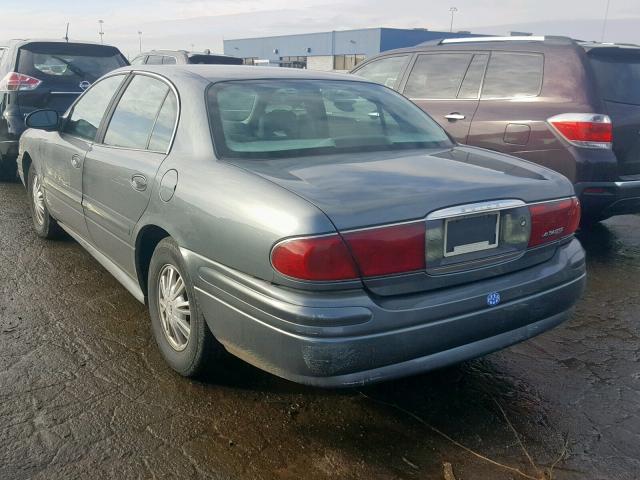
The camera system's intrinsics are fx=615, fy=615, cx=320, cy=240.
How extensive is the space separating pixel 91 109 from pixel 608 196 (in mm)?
3947

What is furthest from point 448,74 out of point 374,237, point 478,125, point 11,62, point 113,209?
point 11,62

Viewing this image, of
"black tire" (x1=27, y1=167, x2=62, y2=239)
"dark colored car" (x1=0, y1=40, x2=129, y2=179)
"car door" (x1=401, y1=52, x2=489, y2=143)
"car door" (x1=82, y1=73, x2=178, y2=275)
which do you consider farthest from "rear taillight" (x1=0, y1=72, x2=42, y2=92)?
"car door" (x1=401, y1=52, x2=489, y2=143)

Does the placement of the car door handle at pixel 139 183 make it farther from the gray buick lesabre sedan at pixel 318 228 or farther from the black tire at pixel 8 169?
the black tire at pixel 8 169

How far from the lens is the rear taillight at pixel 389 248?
7.55ft

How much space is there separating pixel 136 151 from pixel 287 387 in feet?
5.04

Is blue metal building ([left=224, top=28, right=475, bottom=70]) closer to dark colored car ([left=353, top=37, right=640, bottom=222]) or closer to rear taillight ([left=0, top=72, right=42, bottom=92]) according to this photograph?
rear taillight ([left=0, top=72, right=42, bottom=92])

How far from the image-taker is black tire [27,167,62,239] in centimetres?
517

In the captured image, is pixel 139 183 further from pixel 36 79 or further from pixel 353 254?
pixel 36 79

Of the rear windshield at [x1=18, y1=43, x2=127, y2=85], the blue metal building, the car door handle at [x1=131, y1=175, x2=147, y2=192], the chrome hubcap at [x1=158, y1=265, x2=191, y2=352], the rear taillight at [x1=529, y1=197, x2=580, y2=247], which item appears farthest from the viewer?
the blue metal building

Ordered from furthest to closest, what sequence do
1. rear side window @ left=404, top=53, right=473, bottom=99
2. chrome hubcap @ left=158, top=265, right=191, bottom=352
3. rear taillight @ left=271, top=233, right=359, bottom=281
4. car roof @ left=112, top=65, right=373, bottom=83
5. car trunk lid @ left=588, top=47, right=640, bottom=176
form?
rear side window @ left=404, top=53, right=473, bottom=99 → car trunk lid @ left=588, top=47, right=640, bottom=176 → car roof @ left=112, top=65, right=373, bottom=83 → chrome hubcap @ left=158, top=265, right=191, bottom=352 → rear taillight @ left=271, top=233, right=359, bottom=281

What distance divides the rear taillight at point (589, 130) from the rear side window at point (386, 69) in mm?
2209

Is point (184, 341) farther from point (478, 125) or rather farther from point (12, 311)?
point (478, 125)

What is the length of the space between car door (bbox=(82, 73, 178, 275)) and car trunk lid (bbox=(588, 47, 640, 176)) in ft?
11.7

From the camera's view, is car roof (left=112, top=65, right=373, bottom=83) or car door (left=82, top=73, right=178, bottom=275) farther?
car roof (left=112, top=65, right=373, bottom=83)
